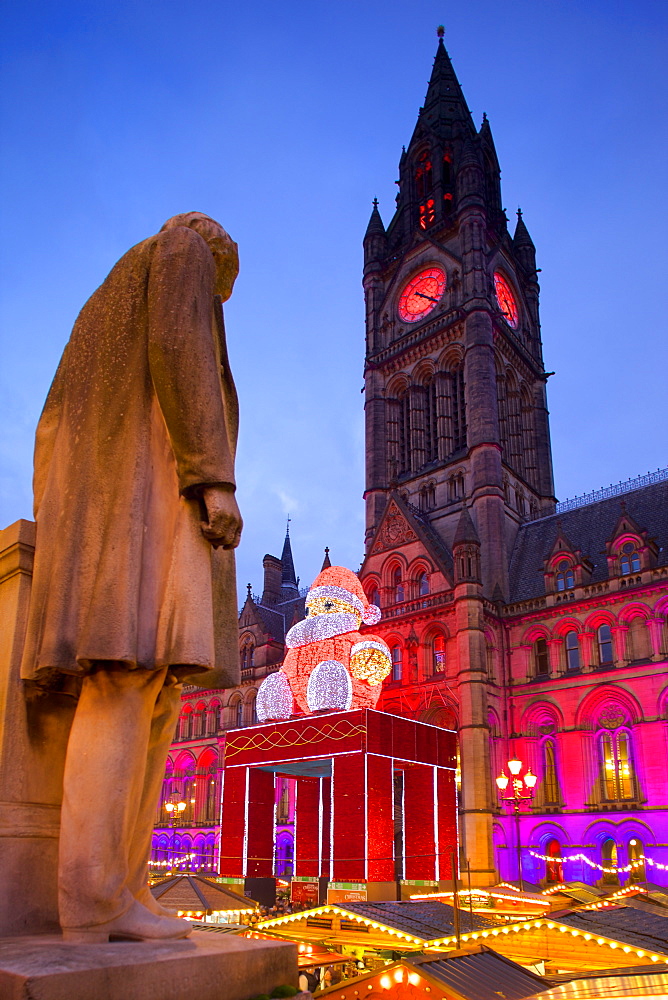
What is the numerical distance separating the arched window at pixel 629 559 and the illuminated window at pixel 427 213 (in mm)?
29322

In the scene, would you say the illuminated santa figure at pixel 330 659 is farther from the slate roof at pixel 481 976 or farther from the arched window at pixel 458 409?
the arched window at pixel 458 409

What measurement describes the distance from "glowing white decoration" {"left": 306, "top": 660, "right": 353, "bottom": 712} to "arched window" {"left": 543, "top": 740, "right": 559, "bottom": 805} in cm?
1611

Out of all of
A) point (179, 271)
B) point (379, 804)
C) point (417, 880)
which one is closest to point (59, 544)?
point (179, 271)

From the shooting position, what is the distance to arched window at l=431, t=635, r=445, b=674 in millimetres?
38000

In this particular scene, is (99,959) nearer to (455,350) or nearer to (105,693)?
(105,693)

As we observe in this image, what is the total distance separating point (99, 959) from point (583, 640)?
115 ft

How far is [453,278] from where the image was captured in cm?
4928

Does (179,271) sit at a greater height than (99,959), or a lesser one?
greater

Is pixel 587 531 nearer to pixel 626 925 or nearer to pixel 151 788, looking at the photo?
pixel 626 925

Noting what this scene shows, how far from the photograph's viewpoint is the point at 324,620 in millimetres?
23375

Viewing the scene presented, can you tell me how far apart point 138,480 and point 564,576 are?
37.2 meters

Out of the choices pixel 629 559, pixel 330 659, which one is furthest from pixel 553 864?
pixel 330 659

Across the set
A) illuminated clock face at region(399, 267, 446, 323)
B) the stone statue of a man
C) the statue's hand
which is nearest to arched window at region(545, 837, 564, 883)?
illuminated clock face at region(399, 267, 446, 323)

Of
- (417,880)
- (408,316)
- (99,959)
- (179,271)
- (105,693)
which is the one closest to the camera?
(99,959)
